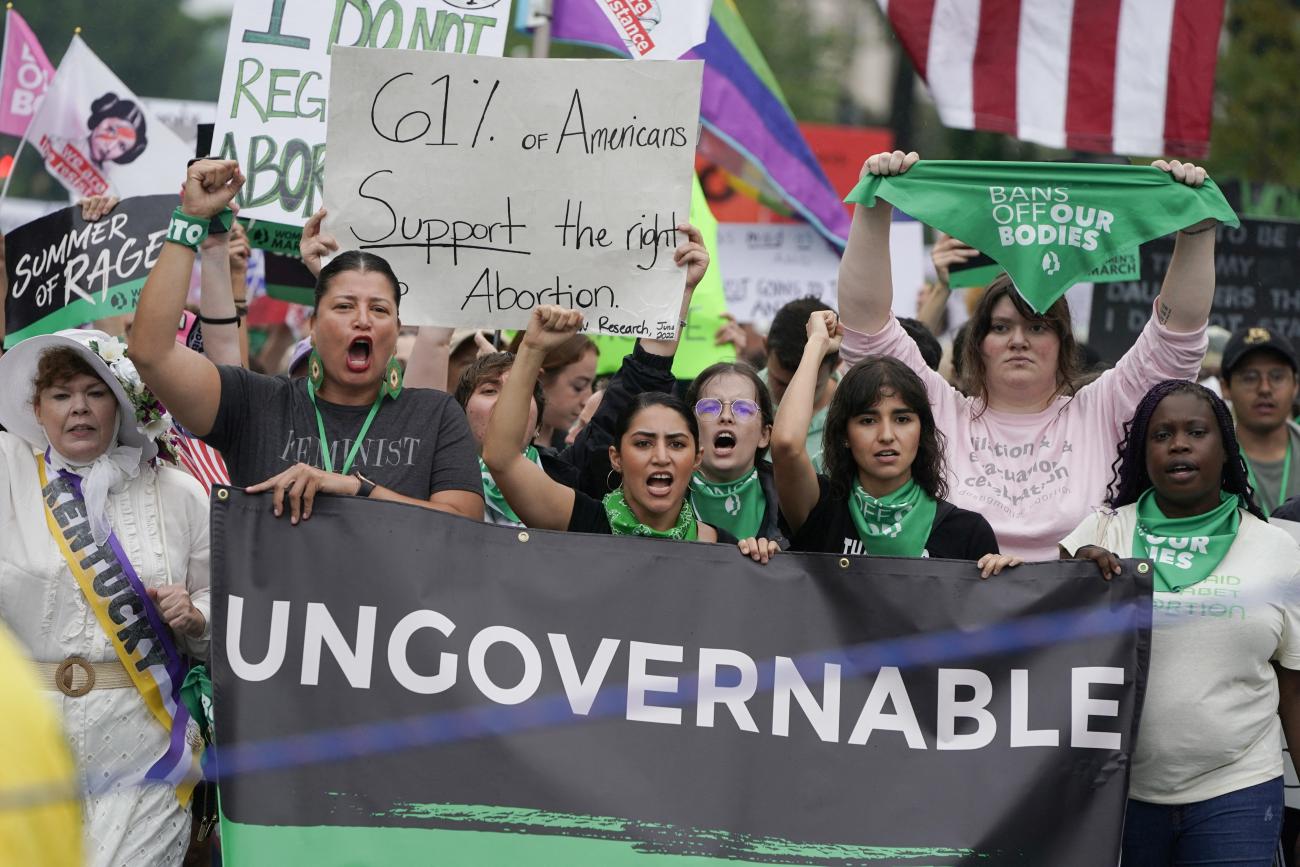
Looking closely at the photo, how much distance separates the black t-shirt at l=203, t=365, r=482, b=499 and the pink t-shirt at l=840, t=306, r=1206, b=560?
132cm

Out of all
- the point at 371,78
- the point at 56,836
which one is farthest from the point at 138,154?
the point at 56,836

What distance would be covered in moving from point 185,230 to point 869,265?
186 centimetres

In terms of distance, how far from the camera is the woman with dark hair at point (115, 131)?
773 centimetres

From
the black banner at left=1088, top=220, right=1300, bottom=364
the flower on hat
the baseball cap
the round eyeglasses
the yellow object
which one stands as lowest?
the yellow object

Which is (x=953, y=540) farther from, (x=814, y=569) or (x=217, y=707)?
(x=217, y=707)

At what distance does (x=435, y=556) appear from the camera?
4.18 metres

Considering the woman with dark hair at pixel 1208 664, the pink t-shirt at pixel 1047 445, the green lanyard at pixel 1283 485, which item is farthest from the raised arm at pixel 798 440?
the green lanyard at pixel 1283 485

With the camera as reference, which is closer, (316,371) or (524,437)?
(316,371)

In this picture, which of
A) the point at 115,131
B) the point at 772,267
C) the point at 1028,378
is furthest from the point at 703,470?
the point at 772,267

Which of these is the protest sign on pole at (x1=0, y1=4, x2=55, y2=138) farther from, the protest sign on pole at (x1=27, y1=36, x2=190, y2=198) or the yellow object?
the yellow object

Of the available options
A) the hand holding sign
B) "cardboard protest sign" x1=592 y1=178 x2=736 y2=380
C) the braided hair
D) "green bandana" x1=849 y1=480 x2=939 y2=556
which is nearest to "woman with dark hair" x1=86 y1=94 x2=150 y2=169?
"cardboard protest sign" x1=592 y1=178 x2=736 y2=380

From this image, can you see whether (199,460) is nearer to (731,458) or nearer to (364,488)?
(364,488)

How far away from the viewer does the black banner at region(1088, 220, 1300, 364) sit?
29.8 ft

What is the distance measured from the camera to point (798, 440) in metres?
4.45
